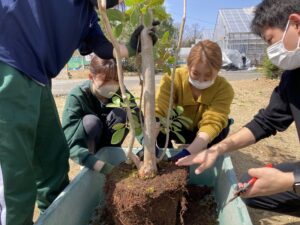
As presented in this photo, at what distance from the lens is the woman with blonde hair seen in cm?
186

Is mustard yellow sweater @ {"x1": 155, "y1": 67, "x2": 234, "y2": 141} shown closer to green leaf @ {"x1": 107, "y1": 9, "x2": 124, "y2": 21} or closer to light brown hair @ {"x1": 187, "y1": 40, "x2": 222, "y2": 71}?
light brown hair @ {"x1": 187, "y1": 40, "x2": 222, "y2": 71}

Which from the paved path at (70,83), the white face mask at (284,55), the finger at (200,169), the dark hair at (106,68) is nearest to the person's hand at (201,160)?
the finger at (200,169)

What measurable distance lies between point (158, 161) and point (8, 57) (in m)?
0.79

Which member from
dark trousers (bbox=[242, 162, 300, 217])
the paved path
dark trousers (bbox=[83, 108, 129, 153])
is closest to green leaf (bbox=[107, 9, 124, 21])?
dark trousers (bbox=[83, 108, 129, 153])

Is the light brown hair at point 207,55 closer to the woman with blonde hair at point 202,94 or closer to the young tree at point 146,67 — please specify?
the woman with blonde hair at point 202,94

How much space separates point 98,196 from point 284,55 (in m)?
1.17

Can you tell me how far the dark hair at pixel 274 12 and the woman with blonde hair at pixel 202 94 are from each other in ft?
1.42

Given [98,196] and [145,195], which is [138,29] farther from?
[98,196]

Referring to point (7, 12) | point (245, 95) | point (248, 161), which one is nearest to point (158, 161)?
point (7, 12)

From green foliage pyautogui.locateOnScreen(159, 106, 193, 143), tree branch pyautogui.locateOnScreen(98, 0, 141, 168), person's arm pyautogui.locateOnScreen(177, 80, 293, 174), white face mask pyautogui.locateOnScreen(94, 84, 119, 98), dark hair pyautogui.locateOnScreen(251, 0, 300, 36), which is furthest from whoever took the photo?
white face mask pyautogui.locateOnScreen(94, 84, 119, 98)

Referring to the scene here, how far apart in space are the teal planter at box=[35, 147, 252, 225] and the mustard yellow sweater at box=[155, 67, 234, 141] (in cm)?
24

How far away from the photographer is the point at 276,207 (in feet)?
5.59

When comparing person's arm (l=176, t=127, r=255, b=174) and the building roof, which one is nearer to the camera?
person's arm (l=176, t=127, r=255, b=174)

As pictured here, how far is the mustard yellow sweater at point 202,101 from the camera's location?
1.92 m
